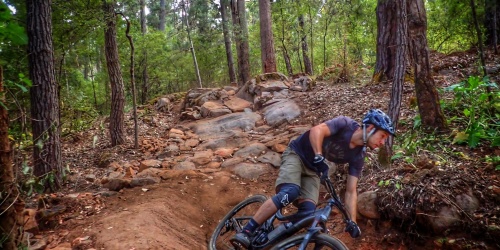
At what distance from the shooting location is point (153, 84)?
54.6 feet

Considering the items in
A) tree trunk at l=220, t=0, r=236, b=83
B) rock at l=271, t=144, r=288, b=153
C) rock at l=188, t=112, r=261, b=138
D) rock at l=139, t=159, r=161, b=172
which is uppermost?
tree trunk at l=220, t=0, r=236, b=83

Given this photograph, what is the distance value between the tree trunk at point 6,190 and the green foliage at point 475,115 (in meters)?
4.88

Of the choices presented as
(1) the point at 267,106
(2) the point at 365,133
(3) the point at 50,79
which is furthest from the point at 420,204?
(1) the point at 267,106

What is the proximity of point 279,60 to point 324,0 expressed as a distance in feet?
19.4

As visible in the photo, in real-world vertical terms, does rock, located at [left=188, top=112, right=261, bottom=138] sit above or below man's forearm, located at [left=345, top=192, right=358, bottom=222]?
above

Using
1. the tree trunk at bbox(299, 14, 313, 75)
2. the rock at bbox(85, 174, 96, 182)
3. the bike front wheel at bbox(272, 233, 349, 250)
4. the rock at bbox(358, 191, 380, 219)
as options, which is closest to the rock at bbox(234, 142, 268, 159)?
the rock at bbox(85, 174, 96, 182)

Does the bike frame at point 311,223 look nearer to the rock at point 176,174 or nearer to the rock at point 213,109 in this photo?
the rock at point 176,174

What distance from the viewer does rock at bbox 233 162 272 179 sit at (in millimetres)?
6048

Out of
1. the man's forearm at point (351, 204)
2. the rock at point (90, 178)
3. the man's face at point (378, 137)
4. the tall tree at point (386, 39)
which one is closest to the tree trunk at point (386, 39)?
the tall tree at point (386, 39)

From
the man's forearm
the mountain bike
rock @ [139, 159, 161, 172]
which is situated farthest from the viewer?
rock @ [139, 159, 161, 172]

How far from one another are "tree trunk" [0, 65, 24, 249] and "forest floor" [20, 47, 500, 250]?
0.87 meters

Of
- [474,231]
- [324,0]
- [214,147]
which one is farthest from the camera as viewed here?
[324,0]

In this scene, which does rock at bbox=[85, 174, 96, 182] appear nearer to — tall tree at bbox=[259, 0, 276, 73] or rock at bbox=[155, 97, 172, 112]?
rock at bbox=[155, 97, 172, 112]

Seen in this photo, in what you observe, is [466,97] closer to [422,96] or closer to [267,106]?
[422,96]
